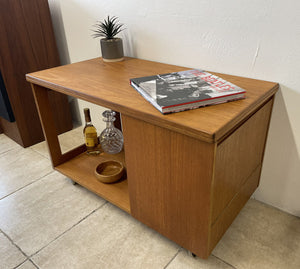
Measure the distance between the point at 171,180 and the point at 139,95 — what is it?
12.1 inches

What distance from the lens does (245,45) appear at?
1060mm

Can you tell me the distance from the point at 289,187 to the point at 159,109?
2.40 feet

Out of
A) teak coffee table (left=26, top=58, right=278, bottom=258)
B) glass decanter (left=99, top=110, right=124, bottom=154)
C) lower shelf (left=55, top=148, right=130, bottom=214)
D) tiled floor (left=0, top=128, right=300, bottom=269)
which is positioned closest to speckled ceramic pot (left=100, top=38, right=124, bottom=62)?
teak coffee table (left=26, top=58, right=278, bottom=258)

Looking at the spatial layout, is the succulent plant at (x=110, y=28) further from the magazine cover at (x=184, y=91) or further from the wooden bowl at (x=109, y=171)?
the wooden bowl at (x=109, y=171)

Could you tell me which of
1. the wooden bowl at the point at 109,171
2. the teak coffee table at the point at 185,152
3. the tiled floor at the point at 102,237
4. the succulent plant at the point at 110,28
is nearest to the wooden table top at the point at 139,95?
the teak coffee table at the point at 185,152

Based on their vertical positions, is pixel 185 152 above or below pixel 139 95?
below

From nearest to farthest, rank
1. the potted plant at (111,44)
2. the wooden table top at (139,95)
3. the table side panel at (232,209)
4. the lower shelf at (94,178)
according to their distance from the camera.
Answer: the wooden table top at (139,95) < the table side panel at (232,209) < the lower shelf at (94,178) < the potted plant at (111,44)

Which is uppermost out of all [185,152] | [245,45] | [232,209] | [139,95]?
[245,45]

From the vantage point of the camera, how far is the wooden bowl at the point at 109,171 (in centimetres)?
131

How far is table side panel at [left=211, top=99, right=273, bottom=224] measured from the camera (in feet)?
2.77

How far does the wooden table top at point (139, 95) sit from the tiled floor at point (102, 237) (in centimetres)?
54

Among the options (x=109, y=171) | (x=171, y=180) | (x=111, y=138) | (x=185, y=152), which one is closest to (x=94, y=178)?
(x=109, y=171)

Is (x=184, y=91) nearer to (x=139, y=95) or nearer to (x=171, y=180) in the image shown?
(x=139, y=95)

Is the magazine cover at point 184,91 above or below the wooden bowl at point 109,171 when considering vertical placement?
above
